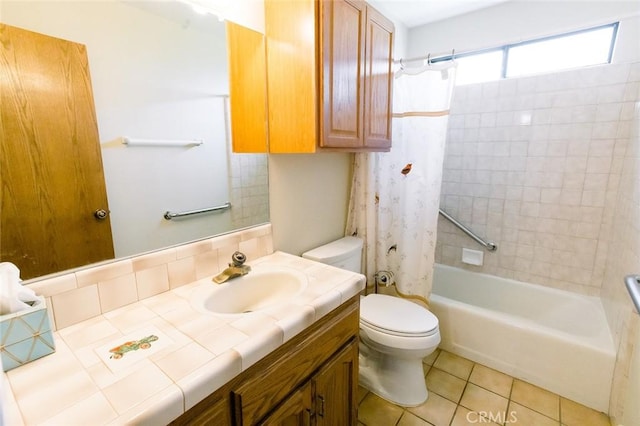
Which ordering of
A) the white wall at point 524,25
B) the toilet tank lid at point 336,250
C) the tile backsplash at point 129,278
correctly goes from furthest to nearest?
the white wall at point 524,25 → the toilet tank lid at point 336,250 → the tile backsplash at point 129,278

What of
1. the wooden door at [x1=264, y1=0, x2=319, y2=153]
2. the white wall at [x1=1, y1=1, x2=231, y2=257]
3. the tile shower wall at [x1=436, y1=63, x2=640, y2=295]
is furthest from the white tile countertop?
the tile shower wall at [x1=436, y1=63, x2=640, y2=295]

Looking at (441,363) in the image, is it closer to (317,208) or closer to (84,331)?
(317,208)

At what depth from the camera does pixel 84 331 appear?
33.1 inches

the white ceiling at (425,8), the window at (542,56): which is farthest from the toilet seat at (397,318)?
the white ceiling at (425,8)

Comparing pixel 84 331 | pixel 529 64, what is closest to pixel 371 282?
pixel 84 331

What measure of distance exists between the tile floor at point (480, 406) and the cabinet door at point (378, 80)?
142 cm

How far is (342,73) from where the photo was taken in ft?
4.34

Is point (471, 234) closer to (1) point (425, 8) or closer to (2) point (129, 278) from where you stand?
(1) point (425, 8)

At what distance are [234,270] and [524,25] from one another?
2.50 meters

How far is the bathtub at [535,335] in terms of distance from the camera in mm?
1561

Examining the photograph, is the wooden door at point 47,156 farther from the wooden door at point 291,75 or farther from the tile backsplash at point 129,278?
the wooden door at point 291,75

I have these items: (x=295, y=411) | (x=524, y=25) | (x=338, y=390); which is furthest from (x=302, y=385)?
(x=524, y=25)

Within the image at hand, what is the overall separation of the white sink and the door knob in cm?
38

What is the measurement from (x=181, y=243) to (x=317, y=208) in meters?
0.84
